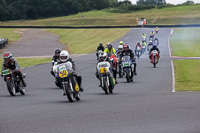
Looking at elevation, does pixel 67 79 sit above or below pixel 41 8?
above

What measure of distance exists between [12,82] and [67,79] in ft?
10.6

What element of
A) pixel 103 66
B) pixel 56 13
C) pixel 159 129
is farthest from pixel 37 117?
pixel 56 13

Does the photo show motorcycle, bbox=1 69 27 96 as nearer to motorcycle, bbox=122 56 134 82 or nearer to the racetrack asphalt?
the racetrack asphalt

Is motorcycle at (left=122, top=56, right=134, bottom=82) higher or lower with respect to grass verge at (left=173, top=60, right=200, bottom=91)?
higher

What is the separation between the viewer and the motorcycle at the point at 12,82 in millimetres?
15205

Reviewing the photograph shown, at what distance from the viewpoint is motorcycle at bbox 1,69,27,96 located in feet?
49.9

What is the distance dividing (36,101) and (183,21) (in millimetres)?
87788

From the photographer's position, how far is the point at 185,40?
6425 cm

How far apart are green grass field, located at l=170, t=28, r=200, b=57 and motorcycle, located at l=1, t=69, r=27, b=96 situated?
3550 centimetres

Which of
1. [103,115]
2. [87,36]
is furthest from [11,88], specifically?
[87,36]

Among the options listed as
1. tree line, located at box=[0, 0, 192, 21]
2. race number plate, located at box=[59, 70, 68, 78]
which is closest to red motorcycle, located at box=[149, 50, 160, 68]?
race number plate, located at box=[59, 70, 68, 78]

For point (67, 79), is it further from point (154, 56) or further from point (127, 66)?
point (154, 56)

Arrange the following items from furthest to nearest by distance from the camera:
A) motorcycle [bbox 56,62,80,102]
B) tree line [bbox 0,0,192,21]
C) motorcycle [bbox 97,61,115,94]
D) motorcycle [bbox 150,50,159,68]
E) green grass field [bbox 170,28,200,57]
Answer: tree line [bbox 0,0,192,21] → green grass field [bbox 170,28,200,57] → motorcycle [bbox 150,50,159,68] → motorcycle [bbox 97,61,115,94] → motorcycle [bbox 56,62,80,102]

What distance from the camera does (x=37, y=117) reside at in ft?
33.4
